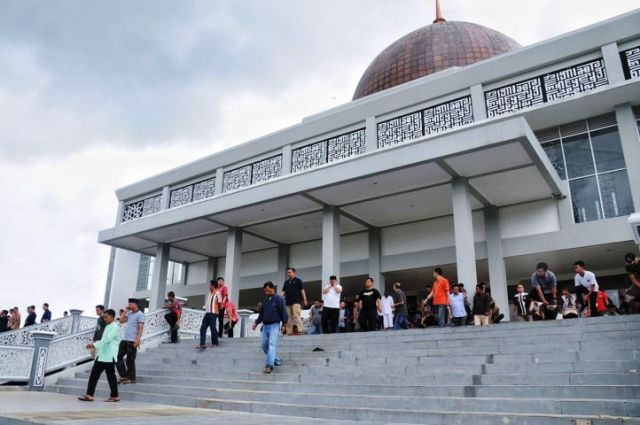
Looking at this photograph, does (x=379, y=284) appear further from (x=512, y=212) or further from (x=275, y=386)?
(x=275, y=386)

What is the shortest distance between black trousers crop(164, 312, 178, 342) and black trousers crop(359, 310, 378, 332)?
4612 mm

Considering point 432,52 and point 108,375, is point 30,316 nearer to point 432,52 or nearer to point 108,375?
point 108,375

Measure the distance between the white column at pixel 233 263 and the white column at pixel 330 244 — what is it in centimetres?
376

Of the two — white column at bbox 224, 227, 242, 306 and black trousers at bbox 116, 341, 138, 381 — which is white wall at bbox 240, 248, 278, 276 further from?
black trousers at bbox 116, 341, 138, 381

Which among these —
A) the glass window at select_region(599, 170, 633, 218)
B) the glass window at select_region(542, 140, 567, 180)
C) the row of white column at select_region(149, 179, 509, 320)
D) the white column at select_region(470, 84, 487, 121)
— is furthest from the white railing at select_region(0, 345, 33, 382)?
the glass window at select_region(599, 170, 633, 218)

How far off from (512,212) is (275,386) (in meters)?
10.5

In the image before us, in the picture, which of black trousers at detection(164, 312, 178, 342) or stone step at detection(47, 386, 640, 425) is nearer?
stone step at detection(47, 386, 640, 425)

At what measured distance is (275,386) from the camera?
717cm

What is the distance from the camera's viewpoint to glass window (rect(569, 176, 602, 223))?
13.6m

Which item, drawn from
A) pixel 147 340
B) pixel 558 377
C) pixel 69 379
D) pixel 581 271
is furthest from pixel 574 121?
pixel 69 379

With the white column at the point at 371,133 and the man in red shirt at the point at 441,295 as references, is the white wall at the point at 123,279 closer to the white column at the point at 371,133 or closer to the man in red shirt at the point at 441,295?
the white column at the point at 371,133

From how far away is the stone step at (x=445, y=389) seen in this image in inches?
201

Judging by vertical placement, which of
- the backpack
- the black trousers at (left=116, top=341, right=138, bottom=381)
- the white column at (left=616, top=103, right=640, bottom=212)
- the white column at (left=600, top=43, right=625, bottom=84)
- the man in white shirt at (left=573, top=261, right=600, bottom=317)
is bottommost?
the black trousers at (left=116, top=341, right=138, bottom=381)

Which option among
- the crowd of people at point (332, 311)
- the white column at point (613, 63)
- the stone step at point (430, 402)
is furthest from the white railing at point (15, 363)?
the white column at point (613, 63)
